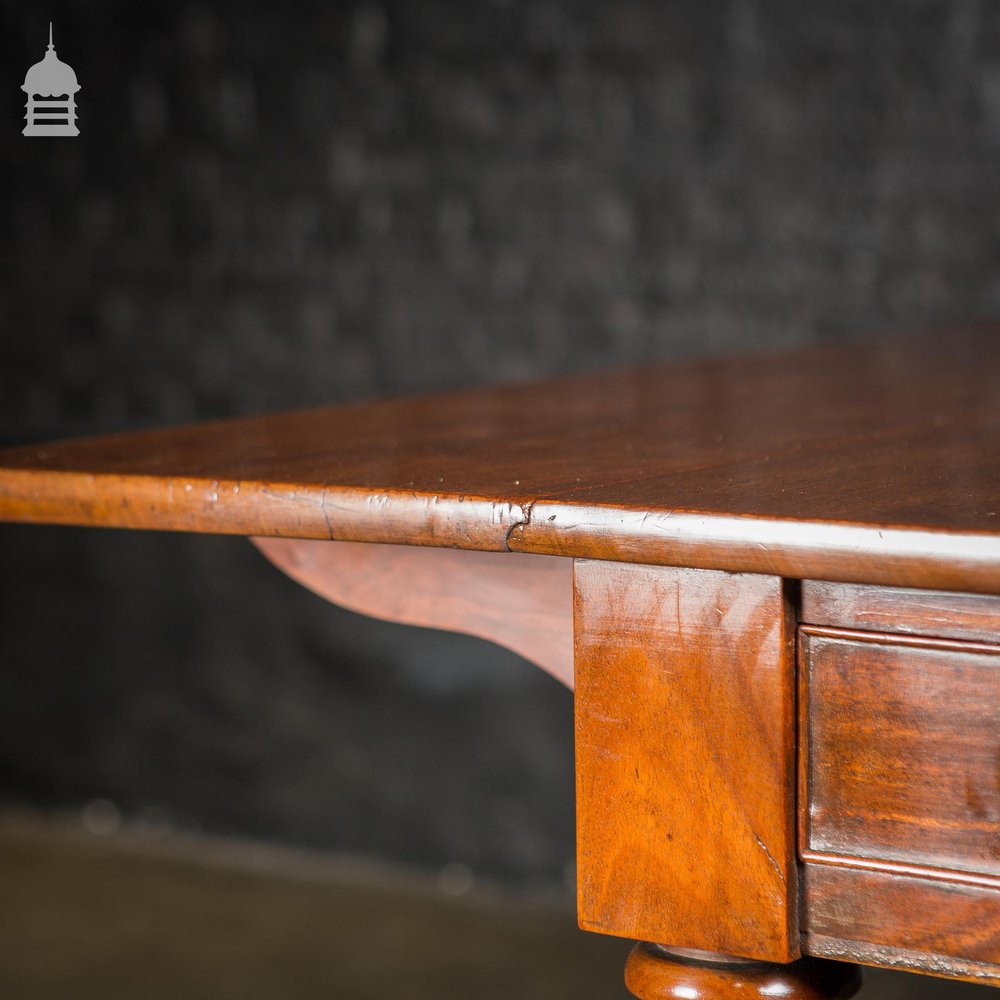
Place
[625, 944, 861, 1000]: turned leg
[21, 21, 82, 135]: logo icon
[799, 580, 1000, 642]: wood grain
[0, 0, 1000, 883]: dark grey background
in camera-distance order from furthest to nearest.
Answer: [21, 21, 82, 135]: logo icon
[0, 0, 1000, 883]: dark grey background
[625, 944, 861, 1000]: turned leg
[799, 580, 1000, 642]: wood grain

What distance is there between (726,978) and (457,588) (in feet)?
0.82

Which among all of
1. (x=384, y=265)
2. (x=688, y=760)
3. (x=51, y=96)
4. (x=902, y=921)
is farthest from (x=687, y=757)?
(x=51, y=96)

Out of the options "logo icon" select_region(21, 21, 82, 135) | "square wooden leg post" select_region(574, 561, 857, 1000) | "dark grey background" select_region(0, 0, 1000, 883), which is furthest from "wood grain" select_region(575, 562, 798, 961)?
"logo icon" select_region(21, 21, 82, 135)

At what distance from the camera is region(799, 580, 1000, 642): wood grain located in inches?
24.1

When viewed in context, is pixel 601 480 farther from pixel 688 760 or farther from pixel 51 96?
pixel 51 96

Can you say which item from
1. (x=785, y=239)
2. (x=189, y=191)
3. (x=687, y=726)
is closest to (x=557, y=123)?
(x=785, y=239)

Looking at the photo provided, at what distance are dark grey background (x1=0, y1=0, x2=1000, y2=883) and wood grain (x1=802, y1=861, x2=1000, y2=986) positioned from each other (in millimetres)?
2216

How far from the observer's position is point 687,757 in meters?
0.67

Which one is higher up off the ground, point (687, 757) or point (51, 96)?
point (51, 96)

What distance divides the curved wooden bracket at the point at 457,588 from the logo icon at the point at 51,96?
2605mm

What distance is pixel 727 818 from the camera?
66cm

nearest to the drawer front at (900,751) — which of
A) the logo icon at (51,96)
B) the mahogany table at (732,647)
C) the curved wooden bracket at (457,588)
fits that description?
the mahogany table at (732,647)

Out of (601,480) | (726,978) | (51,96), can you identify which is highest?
(51,96)

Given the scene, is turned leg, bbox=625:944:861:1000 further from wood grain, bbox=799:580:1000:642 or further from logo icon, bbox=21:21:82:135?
logo icon, bbox=21:21:82:135
